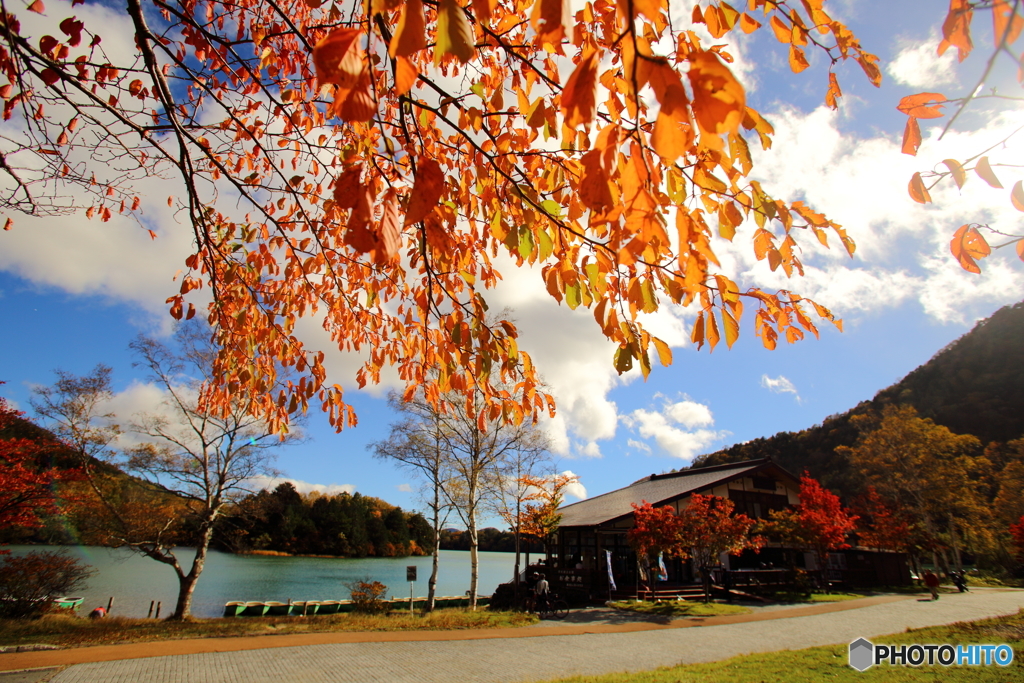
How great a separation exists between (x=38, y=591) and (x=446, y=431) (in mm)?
10758

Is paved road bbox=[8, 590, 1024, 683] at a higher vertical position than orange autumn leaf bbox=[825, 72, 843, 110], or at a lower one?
lower

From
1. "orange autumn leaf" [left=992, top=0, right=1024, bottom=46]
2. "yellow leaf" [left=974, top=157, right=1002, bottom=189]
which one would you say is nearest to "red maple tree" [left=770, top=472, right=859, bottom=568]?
"yellow leaf" [left=974, top=157, right=1002, bottom=189]

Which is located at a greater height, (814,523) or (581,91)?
(581,91)

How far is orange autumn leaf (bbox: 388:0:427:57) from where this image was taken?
0.95 m

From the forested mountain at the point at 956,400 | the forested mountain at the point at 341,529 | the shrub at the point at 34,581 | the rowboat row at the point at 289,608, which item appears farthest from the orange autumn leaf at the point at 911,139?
the forested mountain at the point at 341,529

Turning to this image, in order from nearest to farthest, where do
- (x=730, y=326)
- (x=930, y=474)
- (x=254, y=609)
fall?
(x=730, y=326) → (x=254, y=609) → (x=930, y=474)

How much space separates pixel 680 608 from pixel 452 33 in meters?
16.9

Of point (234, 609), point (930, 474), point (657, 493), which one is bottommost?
point (234, 609)

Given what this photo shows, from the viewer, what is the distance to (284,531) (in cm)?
4775

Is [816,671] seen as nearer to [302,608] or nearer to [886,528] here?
[302,608]

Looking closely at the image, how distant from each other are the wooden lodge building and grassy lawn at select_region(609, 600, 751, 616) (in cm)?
73

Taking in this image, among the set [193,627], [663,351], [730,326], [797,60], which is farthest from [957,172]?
[193,627]

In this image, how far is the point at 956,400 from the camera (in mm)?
36406

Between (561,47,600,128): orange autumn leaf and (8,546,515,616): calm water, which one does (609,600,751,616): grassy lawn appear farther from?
Result: (561,47,600,128): orange autumn leaf
